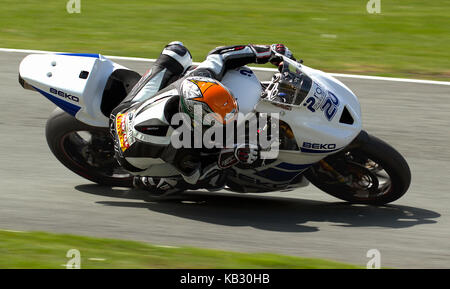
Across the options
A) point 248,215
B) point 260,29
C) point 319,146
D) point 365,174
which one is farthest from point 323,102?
point 260,29

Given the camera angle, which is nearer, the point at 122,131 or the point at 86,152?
the point at 122,131

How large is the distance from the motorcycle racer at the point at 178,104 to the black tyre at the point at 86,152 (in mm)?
466

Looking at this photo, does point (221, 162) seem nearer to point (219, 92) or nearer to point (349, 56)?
point (219, 92)

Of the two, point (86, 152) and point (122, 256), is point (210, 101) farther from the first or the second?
point (86, 152)

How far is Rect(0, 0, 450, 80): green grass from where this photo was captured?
36.6 feet

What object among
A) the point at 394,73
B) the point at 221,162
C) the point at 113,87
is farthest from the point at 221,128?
the point at 394,73

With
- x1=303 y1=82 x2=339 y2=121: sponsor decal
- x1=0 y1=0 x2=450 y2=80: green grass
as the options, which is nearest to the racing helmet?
x1=303 y1=82 x2=339 y2=121: sponsor decal

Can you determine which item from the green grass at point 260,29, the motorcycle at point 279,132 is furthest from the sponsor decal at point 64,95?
the green grass at point 260,29

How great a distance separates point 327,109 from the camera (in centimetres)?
591

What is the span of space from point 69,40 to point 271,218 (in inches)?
266

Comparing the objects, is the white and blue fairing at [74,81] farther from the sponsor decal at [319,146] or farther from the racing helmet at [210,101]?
the sponsor decal at [319,146]

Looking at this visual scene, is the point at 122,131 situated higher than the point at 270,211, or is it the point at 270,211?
the point at 122,131

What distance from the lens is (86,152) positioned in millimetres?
6730

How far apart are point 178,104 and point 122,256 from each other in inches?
50.0
